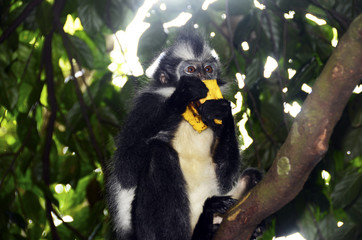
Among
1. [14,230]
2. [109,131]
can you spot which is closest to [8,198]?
[14,230]

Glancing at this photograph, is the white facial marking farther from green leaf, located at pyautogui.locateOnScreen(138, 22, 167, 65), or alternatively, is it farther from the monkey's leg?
the monkey's leg

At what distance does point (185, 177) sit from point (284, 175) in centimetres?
139

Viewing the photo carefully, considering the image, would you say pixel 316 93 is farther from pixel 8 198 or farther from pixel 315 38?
pixel 8 198

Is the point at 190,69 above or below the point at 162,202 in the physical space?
above

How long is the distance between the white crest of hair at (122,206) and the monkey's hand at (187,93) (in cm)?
69

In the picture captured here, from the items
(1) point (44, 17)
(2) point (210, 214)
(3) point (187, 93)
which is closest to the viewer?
(2) point (210, 214)

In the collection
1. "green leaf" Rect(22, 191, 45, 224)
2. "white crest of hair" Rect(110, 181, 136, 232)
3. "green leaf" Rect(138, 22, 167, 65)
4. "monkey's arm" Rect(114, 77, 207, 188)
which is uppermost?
"green leaf" Rect(138, 22, 167, 65)

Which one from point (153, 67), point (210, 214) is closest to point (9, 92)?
point (153, 67)

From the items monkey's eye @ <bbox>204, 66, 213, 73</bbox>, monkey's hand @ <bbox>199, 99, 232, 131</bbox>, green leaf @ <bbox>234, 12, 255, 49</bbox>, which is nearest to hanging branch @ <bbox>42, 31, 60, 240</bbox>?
monkey's eye @ <bbox>204, 66, 213, 73</bbox>

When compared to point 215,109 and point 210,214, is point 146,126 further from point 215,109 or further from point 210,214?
point 210,214

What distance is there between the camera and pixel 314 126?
6.31ft

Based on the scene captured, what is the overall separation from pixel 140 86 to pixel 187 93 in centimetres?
85

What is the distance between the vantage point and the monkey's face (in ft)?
12.2

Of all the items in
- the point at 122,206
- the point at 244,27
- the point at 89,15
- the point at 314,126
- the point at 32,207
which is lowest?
the point at 32,207
